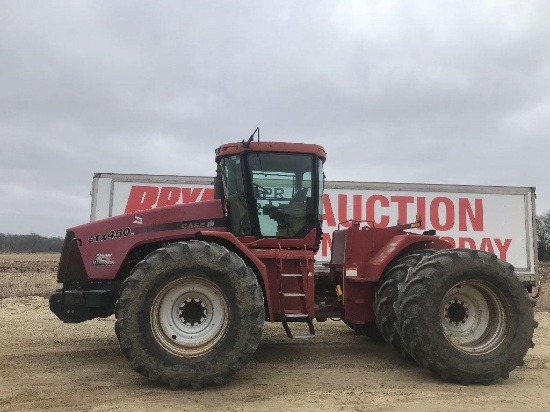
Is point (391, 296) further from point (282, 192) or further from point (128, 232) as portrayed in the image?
point (128, 232)

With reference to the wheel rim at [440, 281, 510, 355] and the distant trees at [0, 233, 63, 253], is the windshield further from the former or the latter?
the distant trees at [0, 233, 63, 253]

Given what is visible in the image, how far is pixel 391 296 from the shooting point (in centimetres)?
623

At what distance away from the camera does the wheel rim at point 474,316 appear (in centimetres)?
588

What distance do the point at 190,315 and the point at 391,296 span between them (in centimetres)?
241

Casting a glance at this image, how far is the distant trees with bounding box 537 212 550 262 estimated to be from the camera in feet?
150

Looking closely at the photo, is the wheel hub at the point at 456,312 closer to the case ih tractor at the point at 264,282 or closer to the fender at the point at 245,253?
the case ih tractor at the point at 264,282

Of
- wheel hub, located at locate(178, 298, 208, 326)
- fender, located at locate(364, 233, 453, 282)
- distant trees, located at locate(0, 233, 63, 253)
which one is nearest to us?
wheel hub, located at locate(178, 298, 208, 326)

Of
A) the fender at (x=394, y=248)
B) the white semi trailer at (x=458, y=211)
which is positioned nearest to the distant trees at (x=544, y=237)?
the white semi trailer at (x=458, y=211)

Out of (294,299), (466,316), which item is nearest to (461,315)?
(466,316)

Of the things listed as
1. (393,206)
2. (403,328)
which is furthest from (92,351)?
(393,206)

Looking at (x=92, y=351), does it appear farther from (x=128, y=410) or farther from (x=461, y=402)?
(x=461, y=402)

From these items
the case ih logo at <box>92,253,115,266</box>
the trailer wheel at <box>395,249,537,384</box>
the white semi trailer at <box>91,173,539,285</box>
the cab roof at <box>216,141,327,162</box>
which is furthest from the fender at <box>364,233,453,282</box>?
the white semi trailer at <box>91,173,539,285</box>

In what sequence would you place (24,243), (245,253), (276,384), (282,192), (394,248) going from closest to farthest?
(276,384)
(245,253)
(394,248)
(282,192)
(24,243)

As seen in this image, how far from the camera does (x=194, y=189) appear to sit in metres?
11.6
